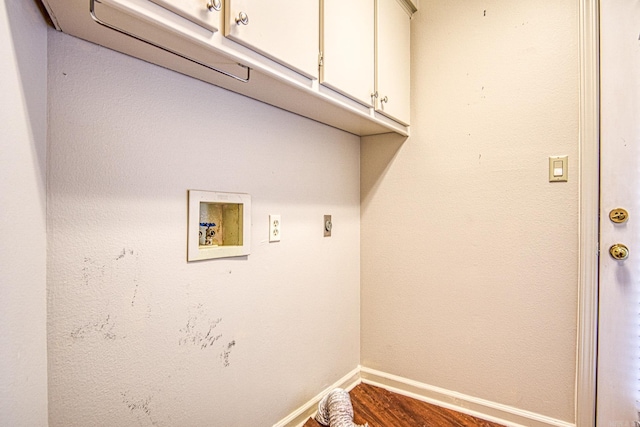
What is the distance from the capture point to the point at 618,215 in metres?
1.36

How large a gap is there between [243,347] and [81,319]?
0.60 m

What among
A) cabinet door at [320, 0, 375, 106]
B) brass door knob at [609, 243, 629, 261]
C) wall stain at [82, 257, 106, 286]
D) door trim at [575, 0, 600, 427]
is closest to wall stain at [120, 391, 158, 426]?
wall stain at [82, 257, 106, 286]

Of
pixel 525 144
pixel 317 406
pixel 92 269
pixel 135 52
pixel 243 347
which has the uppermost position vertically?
pixel 135 52

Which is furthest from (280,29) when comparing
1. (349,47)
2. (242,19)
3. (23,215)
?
(23,215)

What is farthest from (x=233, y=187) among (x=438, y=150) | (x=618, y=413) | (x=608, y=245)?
(x=618, y=413)

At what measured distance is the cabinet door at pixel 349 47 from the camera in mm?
1250

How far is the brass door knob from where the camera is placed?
1.35 metres

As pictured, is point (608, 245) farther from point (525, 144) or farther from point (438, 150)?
point (438, 150)

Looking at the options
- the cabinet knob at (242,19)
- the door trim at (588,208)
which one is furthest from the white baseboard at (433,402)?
the cabinet knob at (242,19)

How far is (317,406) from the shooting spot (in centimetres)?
168

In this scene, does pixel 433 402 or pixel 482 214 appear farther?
pixel 433 402

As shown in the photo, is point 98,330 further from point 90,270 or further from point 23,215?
point 23,215

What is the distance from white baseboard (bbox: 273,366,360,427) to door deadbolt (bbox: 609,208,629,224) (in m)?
1.50

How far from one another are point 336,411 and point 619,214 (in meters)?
1.47
